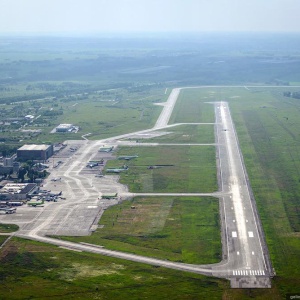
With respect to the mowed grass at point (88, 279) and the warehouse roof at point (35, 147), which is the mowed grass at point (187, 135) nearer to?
the warehouse roof at point (35, 147)

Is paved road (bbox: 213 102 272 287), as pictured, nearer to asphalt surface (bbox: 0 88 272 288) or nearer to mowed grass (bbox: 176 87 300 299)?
asphalt surface (bbox: 0 88 272 288)

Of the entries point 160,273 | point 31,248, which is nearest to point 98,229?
point 31,248

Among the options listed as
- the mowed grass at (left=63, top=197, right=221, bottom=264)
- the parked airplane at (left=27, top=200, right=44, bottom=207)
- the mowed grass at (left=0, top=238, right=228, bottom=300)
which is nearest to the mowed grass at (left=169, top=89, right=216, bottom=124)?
the mowed grass at (left=63, top=197, right=221, bottom=264)

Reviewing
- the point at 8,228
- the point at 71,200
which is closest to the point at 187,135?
the point at 71,200

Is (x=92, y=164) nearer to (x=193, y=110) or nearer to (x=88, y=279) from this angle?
(x=88, y=279)

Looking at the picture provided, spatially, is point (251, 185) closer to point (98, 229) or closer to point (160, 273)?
point (98, 229)

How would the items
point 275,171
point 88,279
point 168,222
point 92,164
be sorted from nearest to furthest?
point 88,279 < point 168,222 < point 275,171 < point 92,164
